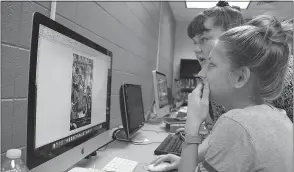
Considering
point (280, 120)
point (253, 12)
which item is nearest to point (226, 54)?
point (280, 120)

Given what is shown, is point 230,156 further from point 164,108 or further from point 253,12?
point 253,12

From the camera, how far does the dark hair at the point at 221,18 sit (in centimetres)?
147

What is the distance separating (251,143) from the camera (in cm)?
70

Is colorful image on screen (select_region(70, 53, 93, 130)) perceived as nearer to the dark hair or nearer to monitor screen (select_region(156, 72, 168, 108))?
the dark hair

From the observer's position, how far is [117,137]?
1578mm

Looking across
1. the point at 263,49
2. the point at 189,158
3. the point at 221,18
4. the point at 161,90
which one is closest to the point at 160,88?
the point at 161,90

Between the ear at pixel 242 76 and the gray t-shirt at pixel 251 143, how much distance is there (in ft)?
0.39

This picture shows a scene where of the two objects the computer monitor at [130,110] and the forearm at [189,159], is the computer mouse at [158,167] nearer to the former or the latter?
the forearm at [189,159]

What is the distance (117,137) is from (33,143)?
3.23 feet

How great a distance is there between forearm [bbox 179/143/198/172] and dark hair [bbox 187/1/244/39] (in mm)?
804

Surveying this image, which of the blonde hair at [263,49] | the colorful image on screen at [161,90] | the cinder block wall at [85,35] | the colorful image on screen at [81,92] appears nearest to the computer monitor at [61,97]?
the colorful image on screen at [81,92]

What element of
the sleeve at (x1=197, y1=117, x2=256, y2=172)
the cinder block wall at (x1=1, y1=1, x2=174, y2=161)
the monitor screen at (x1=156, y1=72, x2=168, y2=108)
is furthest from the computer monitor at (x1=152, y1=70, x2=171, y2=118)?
the sleeve at (x1=197, y1=117, x2=256, y2=172)

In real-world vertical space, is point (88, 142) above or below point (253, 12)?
below

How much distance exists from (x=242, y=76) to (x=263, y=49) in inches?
4.2
